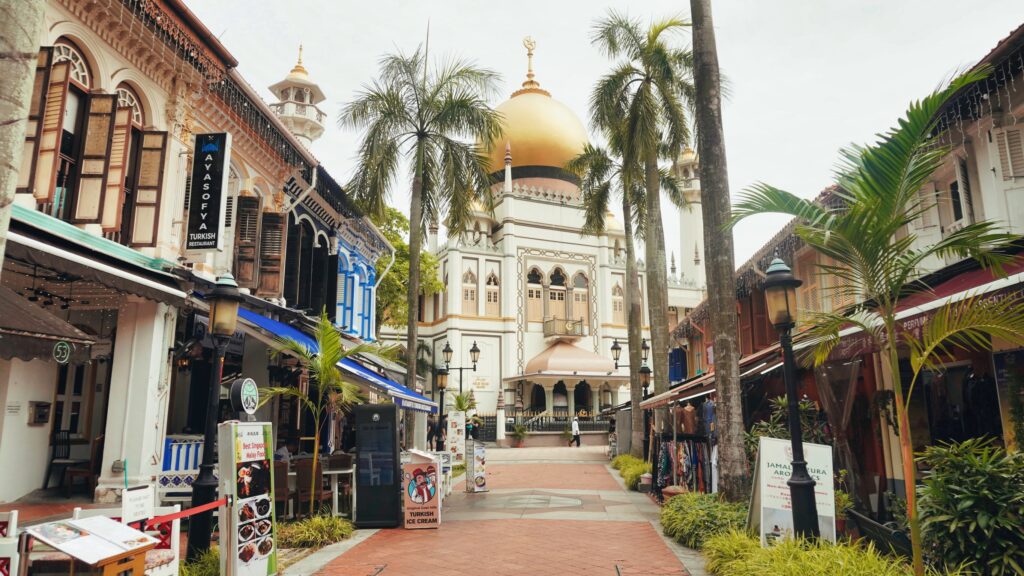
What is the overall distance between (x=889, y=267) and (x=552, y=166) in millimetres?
39799

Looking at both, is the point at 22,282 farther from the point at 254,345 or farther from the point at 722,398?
the point at 722,398

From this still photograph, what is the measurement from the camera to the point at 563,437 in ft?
119

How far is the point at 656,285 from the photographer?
59.7ft

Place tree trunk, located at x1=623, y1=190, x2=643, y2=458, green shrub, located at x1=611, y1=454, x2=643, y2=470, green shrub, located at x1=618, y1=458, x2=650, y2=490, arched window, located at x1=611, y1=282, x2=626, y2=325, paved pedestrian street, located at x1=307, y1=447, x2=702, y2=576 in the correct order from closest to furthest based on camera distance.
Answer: paved pedestrian street, located at x1=307, y1=447, x2=702, y2=576, green shrub, located at x1=618, y1=458, x2=650, y2=490, green shrub, located at x1=611, y1=454, x2=643, y2=470, tree trunk, located at x1=623, y1=190, x2=643, y2=458, arched window, located at x1=611, y1=282, x2=626, y2=325

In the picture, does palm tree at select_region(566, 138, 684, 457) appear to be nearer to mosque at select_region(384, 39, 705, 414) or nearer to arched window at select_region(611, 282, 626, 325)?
mosque at select_region(384, 39, 705, 414)

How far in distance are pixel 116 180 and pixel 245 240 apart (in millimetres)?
3855

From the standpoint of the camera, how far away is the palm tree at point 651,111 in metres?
16.7

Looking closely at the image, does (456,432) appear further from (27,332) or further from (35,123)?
(27,332)

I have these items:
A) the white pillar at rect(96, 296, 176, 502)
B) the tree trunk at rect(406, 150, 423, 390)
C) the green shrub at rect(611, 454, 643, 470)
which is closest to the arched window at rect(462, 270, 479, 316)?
the green shrub at rect(611, 454, 643, 470)

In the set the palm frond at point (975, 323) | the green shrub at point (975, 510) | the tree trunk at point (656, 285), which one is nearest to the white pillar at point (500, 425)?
the tree trunk at point (656, 285)

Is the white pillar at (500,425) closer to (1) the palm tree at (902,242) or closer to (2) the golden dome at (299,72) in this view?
(2) the golden dome at (299,72)

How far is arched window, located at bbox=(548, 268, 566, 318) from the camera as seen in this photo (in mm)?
42250

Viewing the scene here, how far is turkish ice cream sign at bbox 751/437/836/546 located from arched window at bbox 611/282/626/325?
35.9 metres

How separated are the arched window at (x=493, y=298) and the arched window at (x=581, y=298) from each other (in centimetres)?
478
